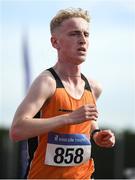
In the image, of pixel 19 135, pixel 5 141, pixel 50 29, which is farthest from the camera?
pixel 5 141

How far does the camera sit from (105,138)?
5.85 meters

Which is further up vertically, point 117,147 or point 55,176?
point 55,176

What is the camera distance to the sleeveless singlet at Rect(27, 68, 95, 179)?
19.0 feet

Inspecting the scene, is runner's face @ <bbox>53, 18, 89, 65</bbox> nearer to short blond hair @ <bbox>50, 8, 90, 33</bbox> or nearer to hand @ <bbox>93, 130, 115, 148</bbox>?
short blond hair @ <bbox>50, 8, 90, 33</bbox>

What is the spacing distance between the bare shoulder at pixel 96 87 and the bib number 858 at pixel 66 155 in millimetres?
652

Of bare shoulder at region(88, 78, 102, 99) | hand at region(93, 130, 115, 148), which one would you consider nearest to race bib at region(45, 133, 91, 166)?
hand at region(93, 130, 115, 148)

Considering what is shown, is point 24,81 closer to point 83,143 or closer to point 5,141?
point 83,143

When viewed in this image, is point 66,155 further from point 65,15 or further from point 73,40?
point 65,15

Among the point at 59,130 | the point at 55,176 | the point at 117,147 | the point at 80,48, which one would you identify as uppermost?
the point at 80,48

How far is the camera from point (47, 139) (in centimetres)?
586

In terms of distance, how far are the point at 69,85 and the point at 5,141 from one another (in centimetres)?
2727

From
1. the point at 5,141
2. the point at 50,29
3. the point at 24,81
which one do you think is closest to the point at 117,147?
the point at 5,141

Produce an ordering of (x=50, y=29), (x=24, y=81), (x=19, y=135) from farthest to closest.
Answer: (x=24, y=81), (x=50, y=29), (x=19, y=135)

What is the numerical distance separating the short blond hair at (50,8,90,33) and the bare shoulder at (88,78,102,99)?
56cm
